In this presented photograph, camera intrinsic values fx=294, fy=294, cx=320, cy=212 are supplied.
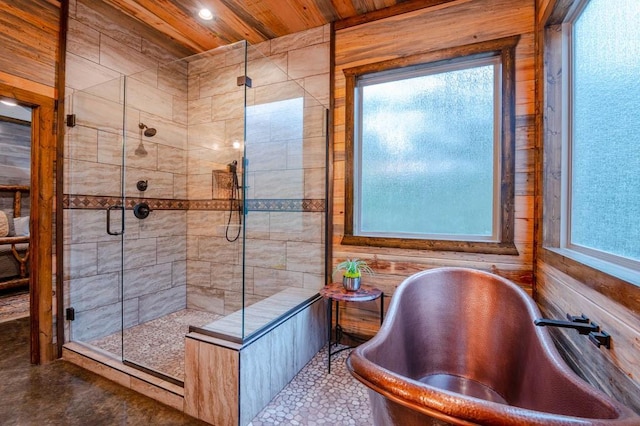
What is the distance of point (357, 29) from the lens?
2443 millimetres

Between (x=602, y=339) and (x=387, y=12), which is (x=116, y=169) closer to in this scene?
(x=387, y=12)

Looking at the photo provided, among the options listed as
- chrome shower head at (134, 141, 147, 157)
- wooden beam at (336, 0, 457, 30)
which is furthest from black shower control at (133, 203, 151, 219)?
wooden beam at (336, 0, 457, 30)

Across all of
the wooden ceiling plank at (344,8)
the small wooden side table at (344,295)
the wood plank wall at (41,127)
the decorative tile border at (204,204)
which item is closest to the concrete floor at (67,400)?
the wood plank wall at (41,127)

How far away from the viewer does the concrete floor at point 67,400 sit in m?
1.59

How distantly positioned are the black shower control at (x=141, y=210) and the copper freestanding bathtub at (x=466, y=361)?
2454 millimetres

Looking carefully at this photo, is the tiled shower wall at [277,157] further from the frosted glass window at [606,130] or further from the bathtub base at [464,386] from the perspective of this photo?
the frosted glass window at [606,130]

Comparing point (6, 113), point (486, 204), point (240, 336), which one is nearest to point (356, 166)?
point (486, 204)

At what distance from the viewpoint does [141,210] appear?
278 centimetres

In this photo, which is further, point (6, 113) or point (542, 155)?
point (6, 113)

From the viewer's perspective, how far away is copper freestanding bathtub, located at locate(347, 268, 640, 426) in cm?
68

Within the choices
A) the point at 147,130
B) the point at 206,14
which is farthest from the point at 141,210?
the point at 206,14

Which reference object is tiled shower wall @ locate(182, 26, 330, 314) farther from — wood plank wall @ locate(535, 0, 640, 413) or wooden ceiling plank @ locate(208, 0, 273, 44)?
wood plank wall @ locate(535, 0, 640, 413)

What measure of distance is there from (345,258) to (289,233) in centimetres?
54

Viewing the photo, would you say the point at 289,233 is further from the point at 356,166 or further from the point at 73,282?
the point at 73,282
